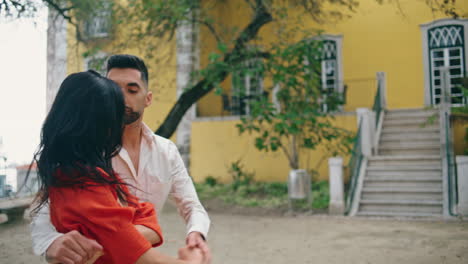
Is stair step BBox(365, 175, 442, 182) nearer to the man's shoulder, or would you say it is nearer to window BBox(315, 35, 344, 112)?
window BBox(315, 35, 344, 112)

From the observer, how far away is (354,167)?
413 inches

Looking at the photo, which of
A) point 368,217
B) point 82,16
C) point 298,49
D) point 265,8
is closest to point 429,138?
point 368,217

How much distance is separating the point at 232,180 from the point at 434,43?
7858 millimetres

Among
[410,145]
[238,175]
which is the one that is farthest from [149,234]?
[238,175]

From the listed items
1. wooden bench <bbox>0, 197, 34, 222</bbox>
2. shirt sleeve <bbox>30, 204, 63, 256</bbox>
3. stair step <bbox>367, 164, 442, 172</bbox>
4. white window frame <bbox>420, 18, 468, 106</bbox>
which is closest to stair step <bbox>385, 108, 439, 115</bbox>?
white window frame <bbox>420, 18, 468, 106</bbox>

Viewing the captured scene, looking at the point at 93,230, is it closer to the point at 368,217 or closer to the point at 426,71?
the point at 368,217

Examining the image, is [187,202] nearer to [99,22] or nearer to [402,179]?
[402,179]

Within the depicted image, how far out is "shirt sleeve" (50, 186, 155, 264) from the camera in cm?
132

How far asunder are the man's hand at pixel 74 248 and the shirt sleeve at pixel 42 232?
48mm

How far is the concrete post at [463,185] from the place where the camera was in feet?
27.9

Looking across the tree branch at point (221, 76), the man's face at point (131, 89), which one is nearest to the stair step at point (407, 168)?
the tree branch at point (221, 76)

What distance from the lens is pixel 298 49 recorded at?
9359 millimetres

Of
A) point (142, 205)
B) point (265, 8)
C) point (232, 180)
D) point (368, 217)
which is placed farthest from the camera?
point (232, 180)

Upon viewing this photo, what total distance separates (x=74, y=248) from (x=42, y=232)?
6.7 inches
